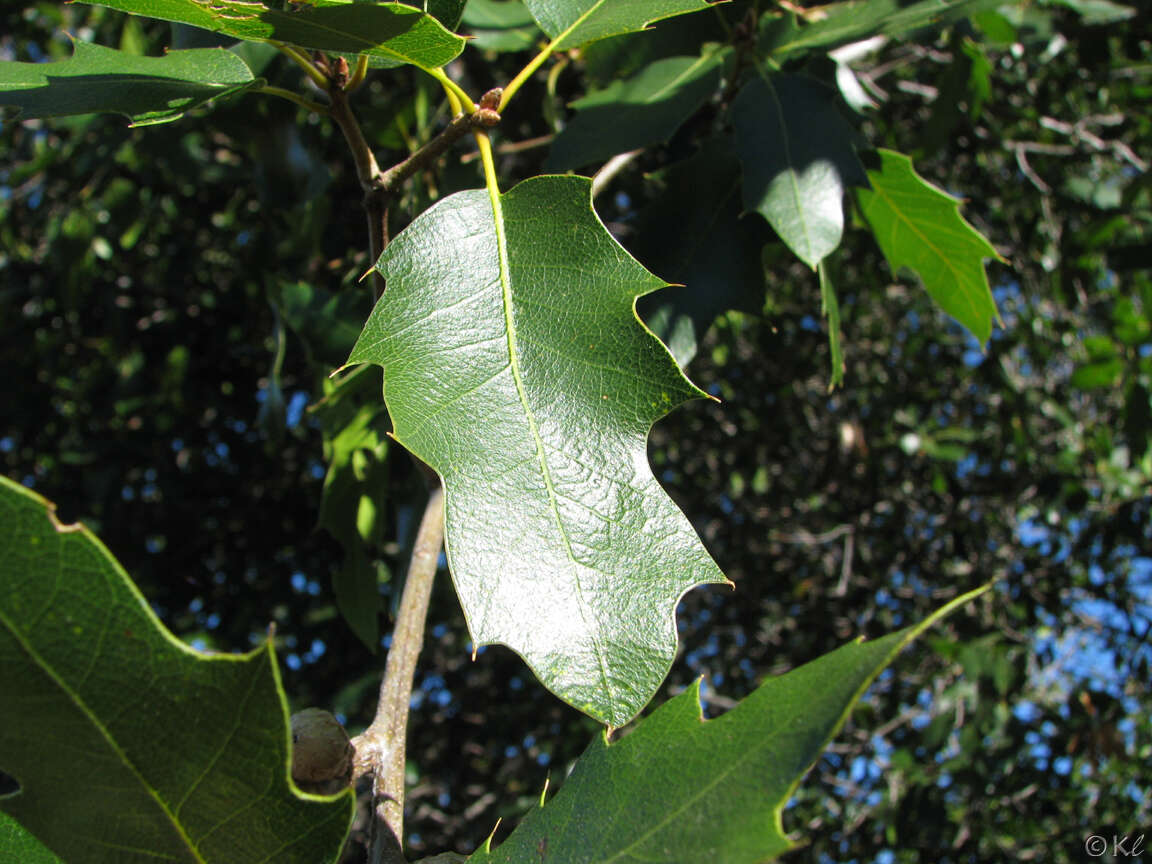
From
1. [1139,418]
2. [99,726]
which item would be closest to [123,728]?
[99,726]

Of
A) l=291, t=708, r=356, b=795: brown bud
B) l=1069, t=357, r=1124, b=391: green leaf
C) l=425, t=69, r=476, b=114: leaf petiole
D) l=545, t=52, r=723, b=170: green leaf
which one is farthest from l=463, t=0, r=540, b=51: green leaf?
l=1069, t=357, r=1124, b=391: green leaf

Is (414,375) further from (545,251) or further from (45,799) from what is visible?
(45,799)

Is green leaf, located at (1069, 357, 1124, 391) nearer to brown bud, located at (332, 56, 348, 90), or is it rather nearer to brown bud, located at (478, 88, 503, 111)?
brown bud, located at (478, 88, 503, 111)

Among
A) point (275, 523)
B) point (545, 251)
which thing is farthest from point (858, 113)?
point (275, 523)

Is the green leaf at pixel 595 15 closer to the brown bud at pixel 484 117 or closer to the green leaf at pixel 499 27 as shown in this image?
the brown bud at pixel 484 117

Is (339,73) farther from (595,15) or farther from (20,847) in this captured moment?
(20,847)

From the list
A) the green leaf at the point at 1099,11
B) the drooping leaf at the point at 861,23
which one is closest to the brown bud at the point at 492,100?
the drooping leaf at the point at 861,23

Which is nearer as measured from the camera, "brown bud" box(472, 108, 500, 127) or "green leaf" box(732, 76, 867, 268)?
"brown bud" box(472, 108, 500, 127)
